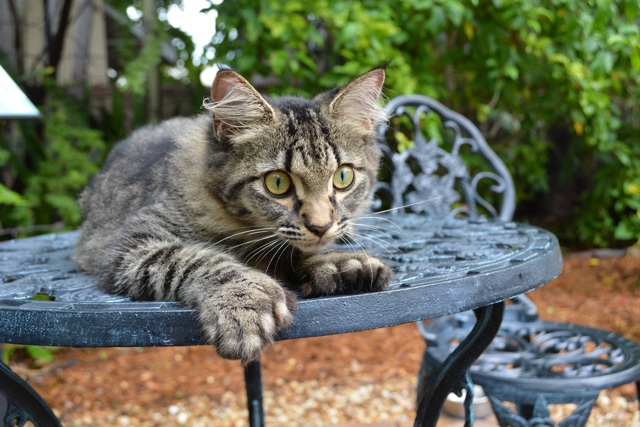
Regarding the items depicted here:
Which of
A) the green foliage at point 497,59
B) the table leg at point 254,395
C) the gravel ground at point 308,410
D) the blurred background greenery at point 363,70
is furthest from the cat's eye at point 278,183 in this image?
the gravel ground at point 308,410

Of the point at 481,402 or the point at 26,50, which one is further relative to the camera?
the point at 26,50

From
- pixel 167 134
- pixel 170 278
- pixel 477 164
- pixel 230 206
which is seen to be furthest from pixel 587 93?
pixel 170 278

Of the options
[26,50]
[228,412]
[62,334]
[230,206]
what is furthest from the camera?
[26,50]

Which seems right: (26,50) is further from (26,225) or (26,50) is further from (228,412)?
(228,412)

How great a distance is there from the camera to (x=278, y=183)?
151 centimetres

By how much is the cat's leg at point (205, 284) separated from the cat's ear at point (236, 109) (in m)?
0.31

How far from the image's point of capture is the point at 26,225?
3.75 metres

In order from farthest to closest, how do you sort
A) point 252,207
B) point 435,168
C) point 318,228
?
point 435,168 < point 252,207 < point 318,228

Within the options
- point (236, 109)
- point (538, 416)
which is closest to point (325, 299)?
point (236, 109)

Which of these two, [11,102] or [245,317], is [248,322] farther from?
[11,102]

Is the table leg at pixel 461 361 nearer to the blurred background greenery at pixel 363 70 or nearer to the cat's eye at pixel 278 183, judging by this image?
the cat's eye at pixel 278 183

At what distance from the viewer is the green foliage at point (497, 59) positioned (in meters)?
3.18

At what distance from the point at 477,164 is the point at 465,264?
2796 mm

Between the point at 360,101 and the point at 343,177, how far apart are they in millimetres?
233
